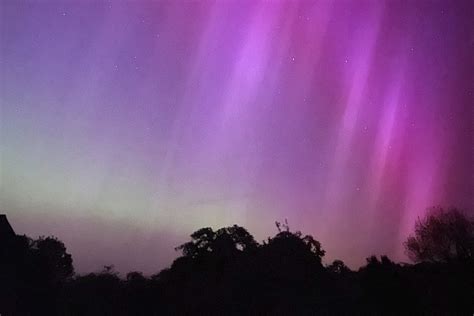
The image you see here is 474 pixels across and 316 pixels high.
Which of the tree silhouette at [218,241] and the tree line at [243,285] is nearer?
the tree line at [243,285]

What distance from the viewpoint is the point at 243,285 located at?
4053 cm

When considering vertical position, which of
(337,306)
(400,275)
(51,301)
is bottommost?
(51,301)

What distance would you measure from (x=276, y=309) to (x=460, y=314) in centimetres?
1166

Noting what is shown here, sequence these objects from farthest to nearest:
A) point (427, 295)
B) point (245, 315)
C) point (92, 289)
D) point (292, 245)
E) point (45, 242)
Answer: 1. point (45, 242)
2. point (92, 289)
3. point (292, 245)
4. point (245, 315)
5. point (427, 295)

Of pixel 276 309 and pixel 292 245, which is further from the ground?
pixel 292 245

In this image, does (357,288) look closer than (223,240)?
Yes

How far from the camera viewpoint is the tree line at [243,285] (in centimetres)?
3338

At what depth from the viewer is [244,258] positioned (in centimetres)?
4459

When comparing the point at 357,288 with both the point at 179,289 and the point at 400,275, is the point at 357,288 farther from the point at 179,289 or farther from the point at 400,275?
the point at 179,289

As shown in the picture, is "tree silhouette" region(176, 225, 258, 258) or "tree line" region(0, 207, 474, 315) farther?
"tree silhouette" region(176, 225, 258, 258)

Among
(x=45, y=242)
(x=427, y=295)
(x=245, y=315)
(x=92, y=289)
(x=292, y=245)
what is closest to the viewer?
(x=427, y=295)

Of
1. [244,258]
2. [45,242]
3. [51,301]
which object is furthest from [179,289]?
[45,242]

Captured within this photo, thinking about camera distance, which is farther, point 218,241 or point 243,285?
point 218,241

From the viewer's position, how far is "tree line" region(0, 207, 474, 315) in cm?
3338
